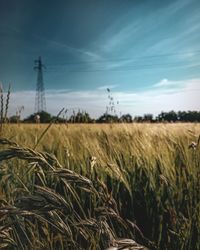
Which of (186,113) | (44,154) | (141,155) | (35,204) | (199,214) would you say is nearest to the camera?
(35,204)

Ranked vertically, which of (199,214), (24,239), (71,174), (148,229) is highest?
(71,174)

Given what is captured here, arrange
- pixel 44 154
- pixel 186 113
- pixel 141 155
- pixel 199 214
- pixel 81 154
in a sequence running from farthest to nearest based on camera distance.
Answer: pixel 186 113 → pixel 81 154 → pixel 141 155 → pixel 199 214 → pixel 44 154

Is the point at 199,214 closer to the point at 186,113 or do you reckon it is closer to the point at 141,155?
the point at 141,155

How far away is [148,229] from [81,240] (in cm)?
37

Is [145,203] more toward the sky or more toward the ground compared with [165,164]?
more toward the ground

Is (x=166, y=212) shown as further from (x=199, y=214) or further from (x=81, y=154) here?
(x=81, y=154)

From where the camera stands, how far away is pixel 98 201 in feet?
4.54

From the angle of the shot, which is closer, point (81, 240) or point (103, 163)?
point (81, 240)

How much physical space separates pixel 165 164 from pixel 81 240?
58cm

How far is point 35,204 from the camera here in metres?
0.59

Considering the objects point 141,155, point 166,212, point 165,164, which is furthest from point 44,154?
point 141,155

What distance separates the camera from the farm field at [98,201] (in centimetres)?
61

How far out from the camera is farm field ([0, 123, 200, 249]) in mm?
615

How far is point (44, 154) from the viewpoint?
694 millimetres
